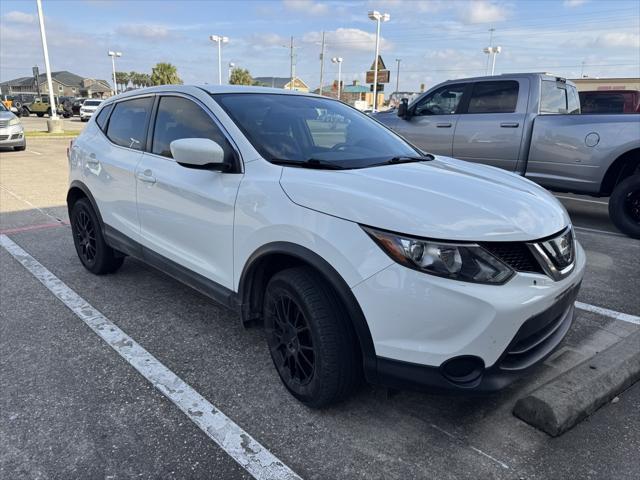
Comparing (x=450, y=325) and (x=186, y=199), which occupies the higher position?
(x=186, y=199)

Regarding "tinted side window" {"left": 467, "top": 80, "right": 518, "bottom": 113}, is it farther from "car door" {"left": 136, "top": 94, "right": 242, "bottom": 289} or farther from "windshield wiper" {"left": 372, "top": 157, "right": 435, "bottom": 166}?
"car door" {"left": 136, "top": 94, "right": 242, "bottom": 289}

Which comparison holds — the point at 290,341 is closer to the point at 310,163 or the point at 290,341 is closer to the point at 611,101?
the point at 310,163

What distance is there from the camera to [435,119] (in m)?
7.84

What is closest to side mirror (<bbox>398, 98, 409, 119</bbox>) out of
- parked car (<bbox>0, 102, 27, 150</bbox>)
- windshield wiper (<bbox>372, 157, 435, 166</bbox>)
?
windshield wiper (<bbox>372, 157, 435, 166</bbox>)

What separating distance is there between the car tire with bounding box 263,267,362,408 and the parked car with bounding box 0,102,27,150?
15.1 meters

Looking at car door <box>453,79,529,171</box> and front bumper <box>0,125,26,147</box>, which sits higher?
car door <box>453,79,529,171</box>

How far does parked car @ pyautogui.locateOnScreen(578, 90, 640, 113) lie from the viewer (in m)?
10.8

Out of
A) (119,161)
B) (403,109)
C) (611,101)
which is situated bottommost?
(119,161)

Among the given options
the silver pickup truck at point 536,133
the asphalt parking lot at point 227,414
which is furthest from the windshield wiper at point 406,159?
the silver pickup truck at point 536,133

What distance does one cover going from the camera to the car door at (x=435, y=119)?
7.68 m

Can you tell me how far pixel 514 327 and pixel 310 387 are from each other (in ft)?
3.48

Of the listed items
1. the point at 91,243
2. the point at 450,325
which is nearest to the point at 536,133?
the point at 450,325

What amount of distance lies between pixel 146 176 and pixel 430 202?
7.20 feet

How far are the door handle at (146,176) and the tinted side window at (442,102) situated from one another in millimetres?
5571
